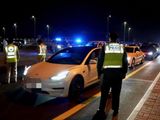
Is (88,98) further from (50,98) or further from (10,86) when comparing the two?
(10,86)

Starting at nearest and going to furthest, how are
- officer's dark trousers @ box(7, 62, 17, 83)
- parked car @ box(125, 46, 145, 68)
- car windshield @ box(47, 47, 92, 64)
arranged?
car windshield @ box(47, 47, 92, 64)
officer's dark trousers @ box(7, 62, 17, 83)
parked car @ box(125, 46, 145, 68)

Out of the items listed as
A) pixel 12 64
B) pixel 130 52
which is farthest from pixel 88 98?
pixel 130 52

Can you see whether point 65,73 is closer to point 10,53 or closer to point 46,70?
point 46,70

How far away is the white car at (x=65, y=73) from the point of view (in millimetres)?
8023

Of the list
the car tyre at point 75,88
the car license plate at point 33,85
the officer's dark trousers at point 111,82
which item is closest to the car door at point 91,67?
the car tyre at point 75,88

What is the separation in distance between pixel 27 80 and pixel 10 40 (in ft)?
11.7

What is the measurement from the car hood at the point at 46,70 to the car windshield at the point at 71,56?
51 centimetres

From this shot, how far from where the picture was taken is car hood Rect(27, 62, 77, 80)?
8.13m

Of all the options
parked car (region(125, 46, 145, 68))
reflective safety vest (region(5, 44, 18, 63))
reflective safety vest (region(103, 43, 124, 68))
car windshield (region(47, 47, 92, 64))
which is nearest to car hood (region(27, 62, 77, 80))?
car windshield (region(47, 47, 92, 64))

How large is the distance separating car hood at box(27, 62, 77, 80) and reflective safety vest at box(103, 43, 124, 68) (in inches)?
83.1

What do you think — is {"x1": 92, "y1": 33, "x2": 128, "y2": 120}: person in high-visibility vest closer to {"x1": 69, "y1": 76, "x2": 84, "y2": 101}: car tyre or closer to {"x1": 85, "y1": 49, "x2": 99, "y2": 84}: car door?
{"x1": 69, "y1": 76, "x2": 84, "y2": 101}: car tyre

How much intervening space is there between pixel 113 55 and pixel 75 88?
2.32 m

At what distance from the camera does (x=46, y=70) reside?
8.41 meters

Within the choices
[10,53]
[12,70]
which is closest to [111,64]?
[10,53]
